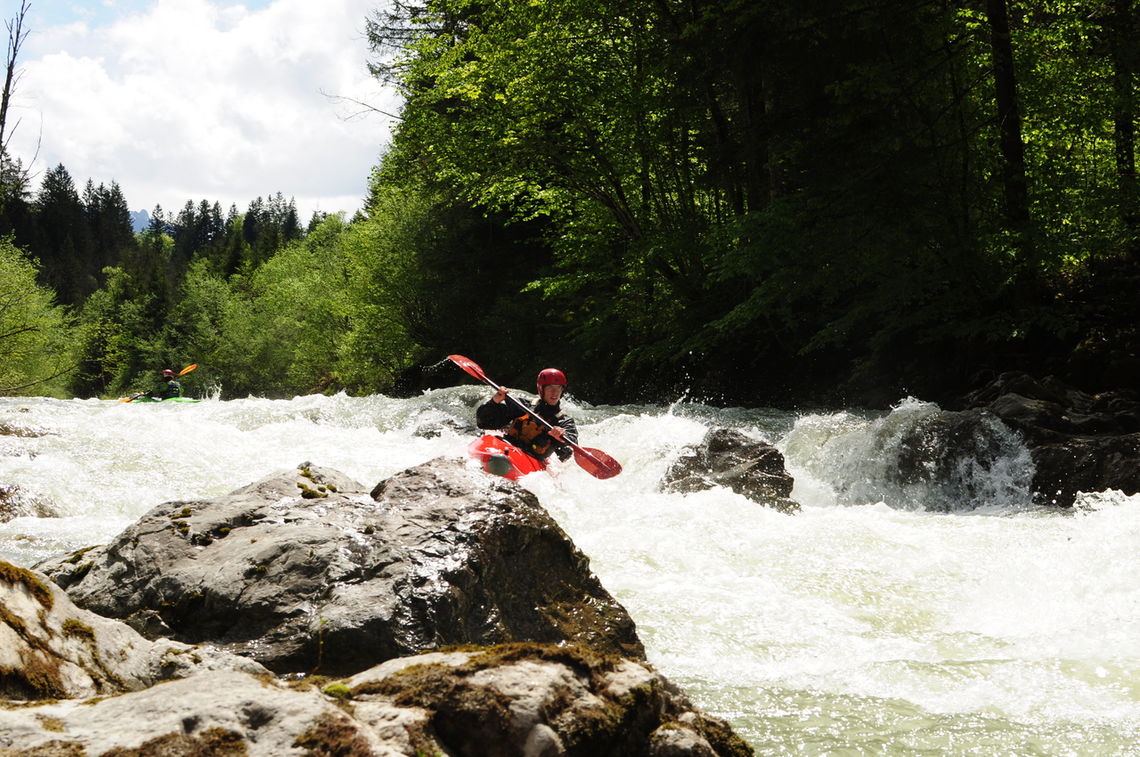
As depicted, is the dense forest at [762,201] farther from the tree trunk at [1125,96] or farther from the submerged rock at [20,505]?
the submerged rock at [20,505]

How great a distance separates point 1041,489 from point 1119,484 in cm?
64

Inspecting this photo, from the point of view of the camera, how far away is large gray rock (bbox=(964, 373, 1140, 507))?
23.6 feet

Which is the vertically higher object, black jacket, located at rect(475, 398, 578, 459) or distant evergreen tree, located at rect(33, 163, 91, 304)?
distant evergreen tree, located at rect(33, 163, 91, 304)

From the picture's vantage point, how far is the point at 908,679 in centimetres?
360

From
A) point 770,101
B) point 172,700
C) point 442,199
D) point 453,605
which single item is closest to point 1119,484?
point 453,605

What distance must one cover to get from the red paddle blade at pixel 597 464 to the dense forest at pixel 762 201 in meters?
4.73

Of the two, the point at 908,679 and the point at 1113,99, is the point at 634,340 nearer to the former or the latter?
the point at 1113,99

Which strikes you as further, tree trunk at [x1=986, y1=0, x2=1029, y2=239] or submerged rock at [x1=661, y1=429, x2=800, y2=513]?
tree trunk at [x1=986, y1=0, x2=1029, y2=239]

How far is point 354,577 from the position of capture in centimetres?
320

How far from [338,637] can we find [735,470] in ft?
17.3

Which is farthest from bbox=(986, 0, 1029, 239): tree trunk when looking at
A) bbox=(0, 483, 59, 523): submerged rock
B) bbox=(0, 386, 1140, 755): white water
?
bbox=(0, 483, 59, 523): submerged rock

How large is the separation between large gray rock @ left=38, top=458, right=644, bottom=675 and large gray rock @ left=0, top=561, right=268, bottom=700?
0.31m

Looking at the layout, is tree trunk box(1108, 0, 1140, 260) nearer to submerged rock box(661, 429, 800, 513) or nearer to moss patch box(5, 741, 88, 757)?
submerged rock box(661, 429, 800, 513)

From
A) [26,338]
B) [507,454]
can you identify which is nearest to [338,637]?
[507,454]
